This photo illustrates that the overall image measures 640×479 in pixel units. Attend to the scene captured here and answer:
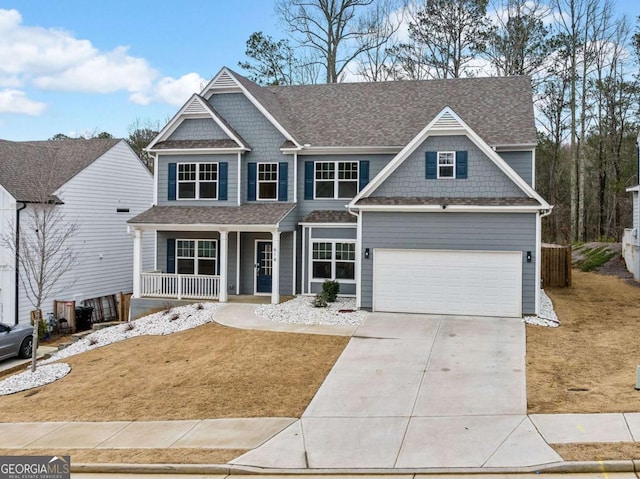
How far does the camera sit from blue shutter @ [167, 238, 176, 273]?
22125mm

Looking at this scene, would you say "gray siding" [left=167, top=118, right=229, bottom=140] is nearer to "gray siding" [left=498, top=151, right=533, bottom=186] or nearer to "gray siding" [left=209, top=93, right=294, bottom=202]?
"gray siding" [left=209, top=93, right=294, bottom=202]

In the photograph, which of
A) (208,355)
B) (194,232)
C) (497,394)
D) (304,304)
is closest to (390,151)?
(304,304)

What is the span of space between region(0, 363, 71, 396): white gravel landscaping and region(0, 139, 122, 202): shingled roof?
9469 mm

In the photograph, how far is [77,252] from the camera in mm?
25172

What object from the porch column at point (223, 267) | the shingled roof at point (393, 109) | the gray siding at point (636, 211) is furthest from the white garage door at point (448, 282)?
the gray siding at point (636, 211)

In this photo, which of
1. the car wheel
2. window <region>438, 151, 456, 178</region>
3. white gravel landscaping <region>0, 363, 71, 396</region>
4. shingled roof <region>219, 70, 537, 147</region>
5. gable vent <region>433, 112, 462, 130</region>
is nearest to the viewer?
white gravel landscaping <region>0, 363, 71, 396</region>

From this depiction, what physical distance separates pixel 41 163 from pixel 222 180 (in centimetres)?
984

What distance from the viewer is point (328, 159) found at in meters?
21.4

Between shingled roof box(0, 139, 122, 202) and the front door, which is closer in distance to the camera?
the front door

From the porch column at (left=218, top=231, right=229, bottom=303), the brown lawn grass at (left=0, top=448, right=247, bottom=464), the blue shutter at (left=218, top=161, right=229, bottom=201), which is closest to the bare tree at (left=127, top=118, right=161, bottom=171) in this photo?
the blue shutter at (left=218, top=161, right=229, bottom=201)

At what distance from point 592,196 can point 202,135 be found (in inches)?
1383

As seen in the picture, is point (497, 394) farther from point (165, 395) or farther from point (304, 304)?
point (304, 304)

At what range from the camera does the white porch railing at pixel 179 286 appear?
20.6 metres

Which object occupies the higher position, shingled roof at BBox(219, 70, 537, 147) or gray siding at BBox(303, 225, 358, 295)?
shingled roof at BBox(219, 70, 537, 147)
